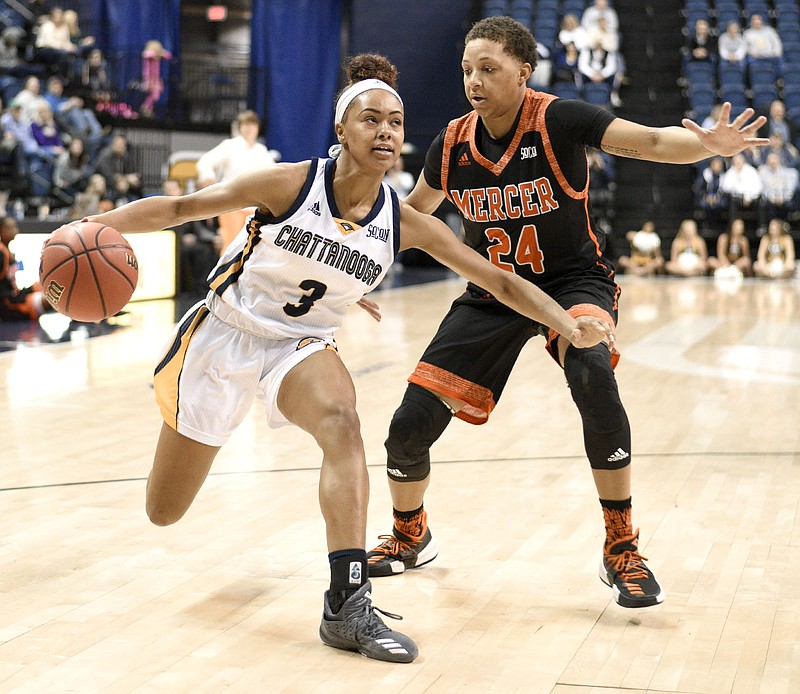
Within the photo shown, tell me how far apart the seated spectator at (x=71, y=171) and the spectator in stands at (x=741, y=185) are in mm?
9578

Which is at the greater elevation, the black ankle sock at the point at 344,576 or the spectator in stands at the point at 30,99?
the spectator in stands at the point at 30,99

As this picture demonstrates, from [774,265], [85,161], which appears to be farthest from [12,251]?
[774,265]

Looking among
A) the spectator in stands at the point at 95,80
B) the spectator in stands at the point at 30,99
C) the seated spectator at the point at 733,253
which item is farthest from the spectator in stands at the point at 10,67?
the seated spectator at the point at 733,253

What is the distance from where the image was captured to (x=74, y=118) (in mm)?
14672

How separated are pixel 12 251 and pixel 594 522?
7514mm

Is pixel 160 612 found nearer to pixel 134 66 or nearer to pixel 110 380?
pixel 110 380

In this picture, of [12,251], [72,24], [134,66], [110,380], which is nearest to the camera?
[110,380]

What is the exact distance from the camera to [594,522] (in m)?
4.34

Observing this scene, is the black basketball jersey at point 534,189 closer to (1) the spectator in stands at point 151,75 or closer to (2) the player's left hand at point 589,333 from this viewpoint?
(2) the player's left hand at point 589,333

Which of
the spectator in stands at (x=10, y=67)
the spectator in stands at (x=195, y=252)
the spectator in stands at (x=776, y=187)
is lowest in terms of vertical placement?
the spectator in stands at (x=195, y=252)

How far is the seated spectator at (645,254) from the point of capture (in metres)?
17.5

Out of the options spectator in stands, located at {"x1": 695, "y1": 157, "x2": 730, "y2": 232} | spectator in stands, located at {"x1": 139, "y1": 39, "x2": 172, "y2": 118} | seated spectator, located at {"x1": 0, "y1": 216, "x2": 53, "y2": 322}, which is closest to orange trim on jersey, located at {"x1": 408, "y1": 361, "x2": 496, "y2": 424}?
seated spectator, located at {"x1": 0, "y1": 216, "x2": 53, "y2": 322}

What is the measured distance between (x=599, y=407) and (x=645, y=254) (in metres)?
14.6

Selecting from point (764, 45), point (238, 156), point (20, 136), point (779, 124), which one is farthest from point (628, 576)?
point (764, 45)
